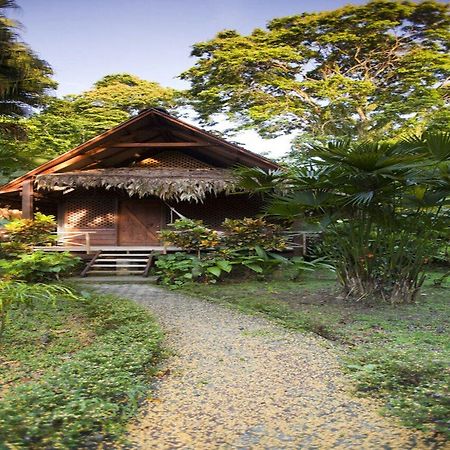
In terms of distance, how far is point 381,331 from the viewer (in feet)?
16.4

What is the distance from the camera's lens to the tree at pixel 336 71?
1864 cm

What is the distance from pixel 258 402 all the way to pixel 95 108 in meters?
24.7

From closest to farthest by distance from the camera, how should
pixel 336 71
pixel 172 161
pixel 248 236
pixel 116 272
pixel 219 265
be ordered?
1. pixel 219 265
2. pixel 248 236
3. pixel 116 272
4. pixel 172 161
5. pixel 336 71

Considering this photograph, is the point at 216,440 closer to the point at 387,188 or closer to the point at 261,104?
the point at 387,188

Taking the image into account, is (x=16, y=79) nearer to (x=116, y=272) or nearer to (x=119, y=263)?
(x=116, y=272)

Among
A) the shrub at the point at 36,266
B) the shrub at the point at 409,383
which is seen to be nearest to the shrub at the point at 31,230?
the shrub at the point at 36,266

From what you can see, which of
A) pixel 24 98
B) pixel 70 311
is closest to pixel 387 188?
pixel 70 311

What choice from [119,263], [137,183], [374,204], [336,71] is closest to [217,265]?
[137,183]

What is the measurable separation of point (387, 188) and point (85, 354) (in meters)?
4.25

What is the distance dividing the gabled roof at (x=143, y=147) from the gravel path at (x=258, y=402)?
7.62 meters

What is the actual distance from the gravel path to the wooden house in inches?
287

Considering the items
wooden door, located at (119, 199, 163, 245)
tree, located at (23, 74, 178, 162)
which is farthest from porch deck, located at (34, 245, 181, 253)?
tree, located at (23, 74, 178, 162)

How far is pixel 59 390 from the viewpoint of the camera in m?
2.80

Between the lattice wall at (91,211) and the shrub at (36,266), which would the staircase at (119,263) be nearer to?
the shrub at (36,266)
